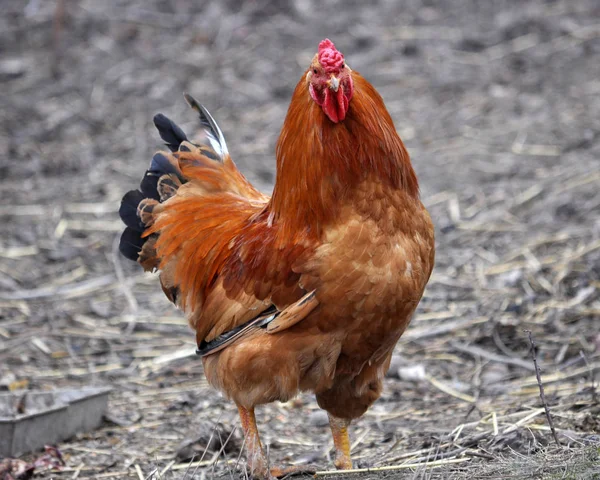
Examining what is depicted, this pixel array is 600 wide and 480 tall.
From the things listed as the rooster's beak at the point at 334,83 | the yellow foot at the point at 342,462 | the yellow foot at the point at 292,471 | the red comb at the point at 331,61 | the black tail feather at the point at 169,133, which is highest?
the red comb at the point at 331,61

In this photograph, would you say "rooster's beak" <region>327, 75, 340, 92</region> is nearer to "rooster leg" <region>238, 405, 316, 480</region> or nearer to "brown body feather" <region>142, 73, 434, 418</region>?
"brown body feather" <region>142, 73, 434, 418</region>

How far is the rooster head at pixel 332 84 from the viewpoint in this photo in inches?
145

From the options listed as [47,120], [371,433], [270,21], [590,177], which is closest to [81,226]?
[47,120]

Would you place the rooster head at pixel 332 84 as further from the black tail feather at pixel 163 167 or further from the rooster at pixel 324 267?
the black tail feather at pixel 163 167

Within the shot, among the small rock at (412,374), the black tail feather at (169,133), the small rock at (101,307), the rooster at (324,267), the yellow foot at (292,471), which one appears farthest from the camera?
the small rock at (101,307)

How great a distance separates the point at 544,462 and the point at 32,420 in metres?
2.98

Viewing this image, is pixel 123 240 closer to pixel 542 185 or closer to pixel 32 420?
pixel 32 420

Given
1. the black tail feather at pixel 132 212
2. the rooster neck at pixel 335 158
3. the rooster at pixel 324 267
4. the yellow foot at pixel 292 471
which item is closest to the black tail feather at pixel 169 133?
the black tail feather at pixel 132 212

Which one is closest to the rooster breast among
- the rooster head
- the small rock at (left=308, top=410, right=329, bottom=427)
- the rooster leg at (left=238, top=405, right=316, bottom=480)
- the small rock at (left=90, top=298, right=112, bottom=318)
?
the rooster head

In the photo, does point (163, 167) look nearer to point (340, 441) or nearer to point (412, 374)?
point (340, 441)

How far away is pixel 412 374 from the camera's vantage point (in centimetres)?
598

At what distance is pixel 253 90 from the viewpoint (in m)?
11.6

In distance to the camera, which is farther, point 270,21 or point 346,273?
point 270,21

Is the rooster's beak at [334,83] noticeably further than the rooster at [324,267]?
No
